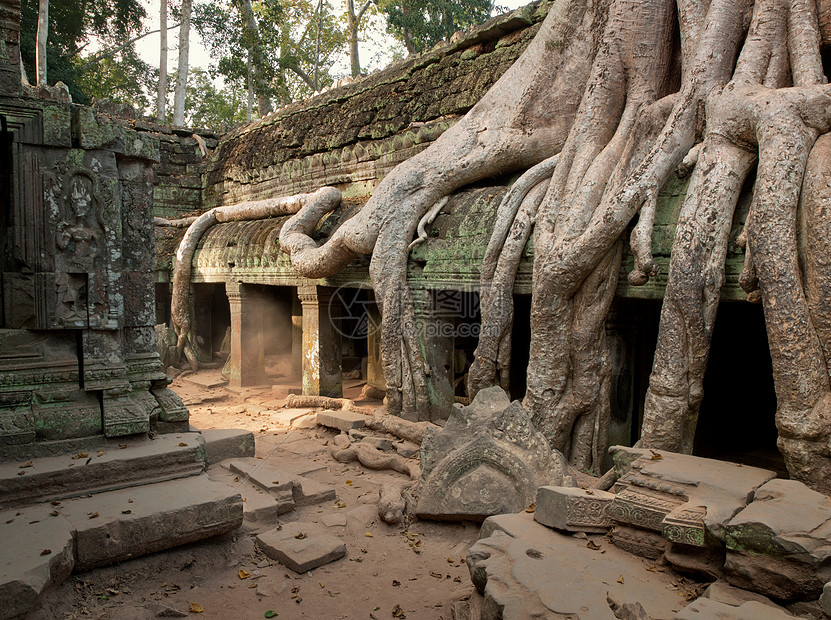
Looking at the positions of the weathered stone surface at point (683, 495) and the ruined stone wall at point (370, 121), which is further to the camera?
the ruined stone wall at point (370, 121)

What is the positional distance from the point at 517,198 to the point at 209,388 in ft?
20.0

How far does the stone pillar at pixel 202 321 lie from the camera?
10852mm

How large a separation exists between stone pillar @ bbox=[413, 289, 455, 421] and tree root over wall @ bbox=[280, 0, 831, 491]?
0.12 m

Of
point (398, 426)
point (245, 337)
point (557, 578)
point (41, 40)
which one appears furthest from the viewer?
point (41, 40)

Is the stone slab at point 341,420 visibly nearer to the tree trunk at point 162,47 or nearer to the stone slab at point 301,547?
the stone slab at point 301,547

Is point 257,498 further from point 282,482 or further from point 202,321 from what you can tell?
point 202,321

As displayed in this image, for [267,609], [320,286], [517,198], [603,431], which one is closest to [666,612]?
[267,609]

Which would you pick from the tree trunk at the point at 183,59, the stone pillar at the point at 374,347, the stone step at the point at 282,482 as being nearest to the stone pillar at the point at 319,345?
the stone pillar at the point at 374,347

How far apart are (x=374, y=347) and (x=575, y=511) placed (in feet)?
19.2

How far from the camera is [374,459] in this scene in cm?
555

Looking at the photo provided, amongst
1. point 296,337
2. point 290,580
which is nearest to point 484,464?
point 290,580

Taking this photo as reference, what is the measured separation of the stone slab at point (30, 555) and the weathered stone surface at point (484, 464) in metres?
2.11

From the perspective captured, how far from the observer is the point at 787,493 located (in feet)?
9.68

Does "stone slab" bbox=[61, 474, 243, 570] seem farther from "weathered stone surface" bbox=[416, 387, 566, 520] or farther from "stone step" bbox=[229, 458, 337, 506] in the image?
"weathered stone surface" bbox=[416, 387, 566, 520]
